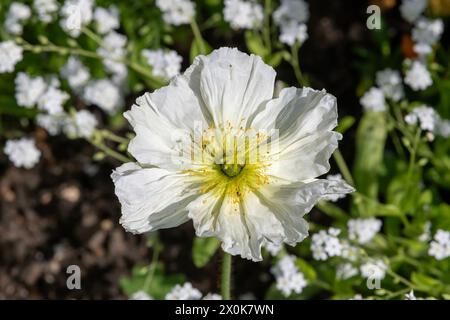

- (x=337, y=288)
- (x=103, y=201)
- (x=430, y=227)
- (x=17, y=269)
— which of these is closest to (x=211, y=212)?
(x=337, y=288)

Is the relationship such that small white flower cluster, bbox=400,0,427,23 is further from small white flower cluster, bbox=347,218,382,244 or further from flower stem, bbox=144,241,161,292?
flower stem, bbox=144,241,161,292

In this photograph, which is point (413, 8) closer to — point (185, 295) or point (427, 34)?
point (427, 34)

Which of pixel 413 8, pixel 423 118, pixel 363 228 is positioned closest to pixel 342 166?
pixel 363 228

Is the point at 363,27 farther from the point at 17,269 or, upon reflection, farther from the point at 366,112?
the point at 17,269

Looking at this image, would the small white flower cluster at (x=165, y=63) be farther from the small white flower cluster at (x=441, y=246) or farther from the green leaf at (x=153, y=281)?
the small white flower cluster at (x=441, y=246)

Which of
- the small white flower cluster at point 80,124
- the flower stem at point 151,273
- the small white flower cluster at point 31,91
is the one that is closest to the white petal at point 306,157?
the flower stem at point 151,273

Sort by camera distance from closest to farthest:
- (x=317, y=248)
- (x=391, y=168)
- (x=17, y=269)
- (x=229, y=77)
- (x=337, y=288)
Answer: (x=229, y=77)
(x=317, y=248)
(x=337, y=288)
(x=391, y=168)
(x=17, y=269)
